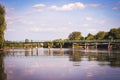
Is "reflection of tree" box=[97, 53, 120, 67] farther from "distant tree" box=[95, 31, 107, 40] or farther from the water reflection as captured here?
"distant tree" box=[95, 31, 107, 40]

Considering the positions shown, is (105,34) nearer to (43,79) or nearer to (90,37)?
(90,37)

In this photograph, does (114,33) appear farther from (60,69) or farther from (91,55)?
(60,69)

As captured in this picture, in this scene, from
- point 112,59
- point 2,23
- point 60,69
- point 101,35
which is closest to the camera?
point 60,69

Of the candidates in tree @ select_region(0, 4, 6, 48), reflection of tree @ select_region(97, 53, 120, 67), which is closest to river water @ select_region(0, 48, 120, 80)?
reflection of tree @ select_region(97, 53, 120, 67)

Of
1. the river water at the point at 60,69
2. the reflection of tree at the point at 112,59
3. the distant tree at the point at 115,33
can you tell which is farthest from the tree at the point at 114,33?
the river water at the point at 60,69

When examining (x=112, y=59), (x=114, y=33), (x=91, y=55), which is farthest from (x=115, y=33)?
(x=112, y=59)

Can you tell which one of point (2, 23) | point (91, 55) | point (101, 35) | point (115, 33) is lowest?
point (91, 55)

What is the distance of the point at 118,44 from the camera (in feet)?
464

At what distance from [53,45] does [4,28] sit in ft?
441

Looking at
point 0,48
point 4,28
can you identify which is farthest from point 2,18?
point 0,48

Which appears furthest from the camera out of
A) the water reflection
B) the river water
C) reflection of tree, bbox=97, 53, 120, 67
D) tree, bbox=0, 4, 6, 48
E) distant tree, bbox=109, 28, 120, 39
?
distant tree, bbox=109, 28, 120, 39

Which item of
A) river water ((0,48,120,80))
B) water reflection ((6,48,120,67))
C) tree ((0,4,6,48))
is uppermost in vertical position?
tree ((0,4,6,48))

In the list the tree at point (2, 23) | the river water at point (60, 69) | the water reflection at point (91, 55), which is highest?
the tree at point (2, 23)

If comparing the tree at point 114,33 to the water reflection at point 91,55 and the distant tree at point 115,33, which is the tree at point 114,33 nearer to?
the distant tree at point 115,33
